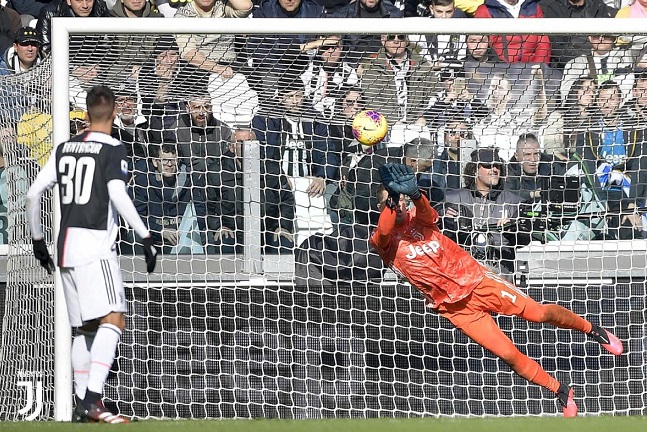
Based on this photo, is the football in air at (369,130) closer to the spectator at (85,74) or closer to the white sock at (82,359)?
the spectator at (85,74)

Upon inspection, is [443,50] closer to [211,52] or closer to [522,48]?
[522,48]

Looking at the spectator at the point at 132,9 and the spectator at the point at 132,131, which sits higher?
the spectator at the point at 132,9

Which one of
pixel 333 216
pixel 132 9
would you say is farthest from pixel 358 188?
pixel 132 9

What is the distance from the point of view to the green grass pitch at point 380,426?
215 inches

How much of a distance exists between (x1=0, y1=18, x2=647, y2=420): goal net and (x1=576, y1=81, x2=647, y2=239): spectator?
0.06ft

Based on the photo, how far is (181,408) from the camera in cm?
891

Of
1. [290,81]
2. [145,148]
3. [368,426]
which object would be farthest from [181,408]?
[368,426]

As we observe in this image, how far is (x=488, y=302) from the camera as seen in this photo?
8.34 m

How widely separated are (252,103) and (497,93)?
204cm

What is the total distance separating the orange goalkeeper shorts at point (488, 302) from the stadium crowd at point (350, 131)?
41.1 inches

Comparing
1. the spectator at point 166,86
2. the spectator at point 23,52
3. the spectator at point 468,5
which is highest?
the spectator at point 468,5

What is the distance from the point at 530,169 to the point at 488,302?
1696 mm

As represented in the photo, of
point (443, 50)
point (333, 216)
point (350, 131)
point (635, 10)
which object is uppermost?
point (635, 10)

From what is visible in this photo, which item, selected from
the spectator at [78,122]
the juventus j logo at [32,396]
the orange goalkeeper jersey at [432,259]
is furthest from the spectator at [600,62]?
the juventus j logo at [32,396]
